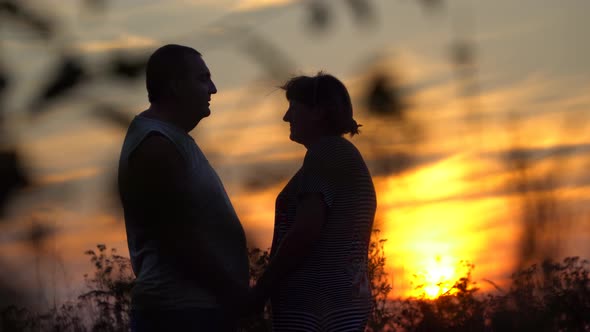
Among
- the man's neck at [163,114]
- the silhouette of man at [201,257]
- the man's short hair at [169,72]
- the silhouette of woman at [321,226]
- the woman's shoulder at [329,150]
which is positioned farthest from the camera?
the woman's shoulder at [329,150]

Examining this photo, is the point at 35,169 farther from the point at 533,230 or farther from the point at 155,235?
the point at 533,230

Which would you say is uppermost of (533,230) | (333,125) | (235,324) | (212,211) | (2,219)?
(333,125)

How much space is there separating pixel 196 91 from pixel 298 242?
1.86ft

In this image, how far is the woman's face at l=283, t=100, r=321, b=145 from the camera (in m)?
3.06

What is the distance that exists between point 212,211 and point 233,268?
0.62 ft

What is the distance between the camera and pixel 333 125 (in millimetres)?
3090

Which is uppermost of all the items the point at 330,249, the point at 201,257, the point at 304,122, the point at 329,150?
the point at 304,122

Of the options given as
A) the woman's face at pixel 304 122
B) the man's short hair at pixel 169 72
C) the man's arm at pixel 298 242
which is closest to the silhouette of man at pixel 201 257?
the man's short hair at pixel 169 72

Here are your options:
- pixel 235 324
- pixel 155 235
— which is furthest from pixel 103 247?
pixel 155 235

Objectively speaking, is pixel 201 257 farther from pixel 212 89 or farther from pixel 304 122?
pixel 304 122

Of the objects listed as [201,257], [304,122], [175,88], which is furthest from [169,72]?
[201,257]

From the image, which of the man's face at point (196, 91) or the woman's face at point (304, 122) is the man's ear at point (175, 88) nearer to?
the man's face at point (196, 91)

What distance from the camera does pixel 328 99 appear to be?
3072 millimetres

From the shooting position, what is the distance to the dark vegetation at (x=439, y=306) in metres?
4.13
